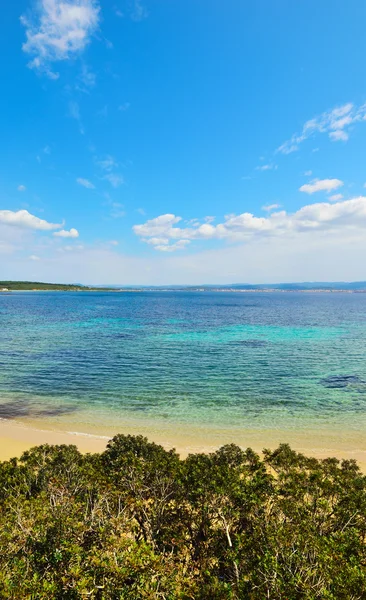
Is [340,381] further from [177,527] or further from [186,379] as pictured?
[177,527]

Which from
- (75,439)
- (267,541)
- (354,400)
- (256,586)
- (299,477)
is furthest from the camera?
(354,400)

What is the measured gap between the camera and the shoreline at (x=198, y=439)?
67.7 feet

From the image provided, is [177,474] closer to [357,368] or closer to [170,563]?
[170,563]

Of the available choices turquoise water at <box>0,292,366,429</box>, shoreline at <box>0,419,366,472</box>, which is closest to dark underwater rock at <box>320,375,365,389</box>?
turquoise water at <box>0,292,366,429</box>

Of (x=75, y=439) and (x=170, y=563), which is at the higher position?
(x=170, y=563)

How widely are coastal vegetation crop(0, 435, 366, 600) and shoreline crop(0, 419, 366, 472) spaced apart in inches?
353

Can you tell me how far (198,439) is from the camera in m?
22.6

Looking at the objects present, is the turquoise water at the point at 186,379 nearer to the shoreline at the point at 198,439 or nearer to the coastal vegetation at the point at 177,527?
the shoreline at the point at 198,439

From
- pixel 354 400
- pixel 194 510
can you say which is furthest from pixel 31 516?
pixel 354 400

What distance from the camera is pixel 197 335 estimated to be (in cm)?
6644

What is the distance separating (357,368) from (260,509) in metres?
38.2

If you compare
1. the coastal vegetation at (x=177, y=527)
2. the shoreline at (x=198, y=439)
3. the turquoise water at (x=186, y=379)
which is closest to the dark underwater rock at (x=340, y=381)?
the turquoise water at (x=186, y=379)

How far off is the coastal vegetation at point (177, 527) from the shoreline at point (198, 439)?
8.97 m

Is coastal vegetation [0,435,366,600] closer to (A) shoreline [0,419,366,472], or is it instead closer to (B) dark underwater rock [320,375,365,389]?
(A) shoreline [0,419,366,472]
